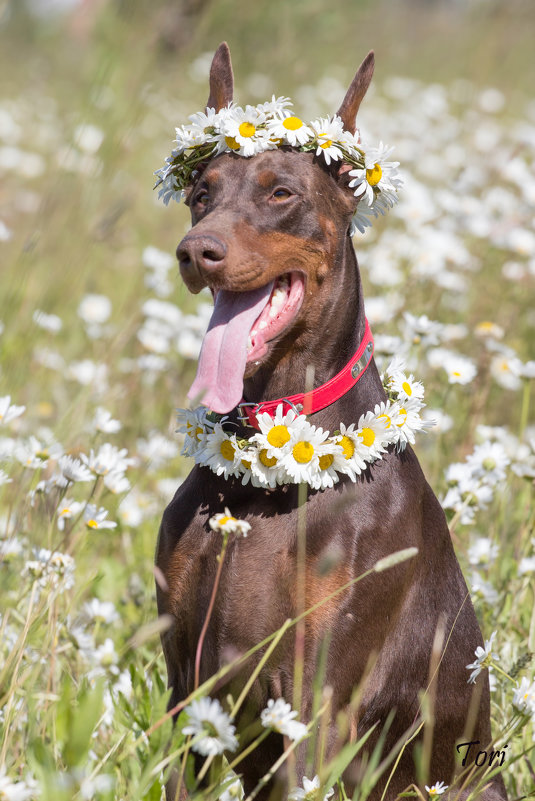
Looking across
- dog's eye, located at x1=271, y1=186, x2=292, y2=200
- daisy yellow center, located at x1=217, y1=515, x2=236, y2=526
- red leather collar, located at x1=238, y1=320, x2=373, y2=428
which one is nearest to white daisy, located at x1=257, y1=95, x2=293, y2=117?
dog's eye, located at x1=271, y1=186, x2=292, y2=200

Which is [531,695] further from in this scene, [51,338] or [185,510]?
[51,338]

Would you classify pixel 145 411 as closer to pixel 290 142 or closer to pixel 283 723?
pixel 290 142

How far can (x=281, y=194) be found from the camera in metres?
2.62

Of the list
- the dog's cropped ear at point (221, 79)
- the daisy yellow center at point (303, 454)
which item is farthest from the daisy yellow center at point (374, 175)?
the daisy yellow center at point (303, 454)

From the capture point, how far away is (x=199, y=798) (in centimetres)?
191

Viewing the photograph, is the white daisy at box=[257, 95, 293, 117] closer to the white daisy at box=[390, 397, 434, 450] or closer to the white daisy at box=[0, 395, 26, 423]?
the white daisy at box=[390, 397, 434, 450]

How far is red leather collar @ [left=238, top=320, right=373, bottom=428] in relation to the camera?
102 inches

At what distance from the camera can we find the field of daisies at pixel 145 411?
2252 mm

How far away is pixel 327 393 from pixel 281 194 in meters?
0.56

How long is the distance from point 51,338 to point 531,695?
3.68 m

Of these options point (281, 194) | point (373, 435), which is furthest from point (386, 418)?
point (281, 194)

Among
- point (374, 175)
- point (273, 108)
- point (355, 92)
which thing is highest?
point (355, 92)

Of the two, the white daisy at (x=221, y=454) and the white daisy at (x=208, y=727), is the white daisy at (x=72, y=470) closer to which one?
the white daisy at (x=221, y=454)

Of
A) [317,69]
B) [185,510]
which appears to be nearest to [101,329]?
[185,510]
